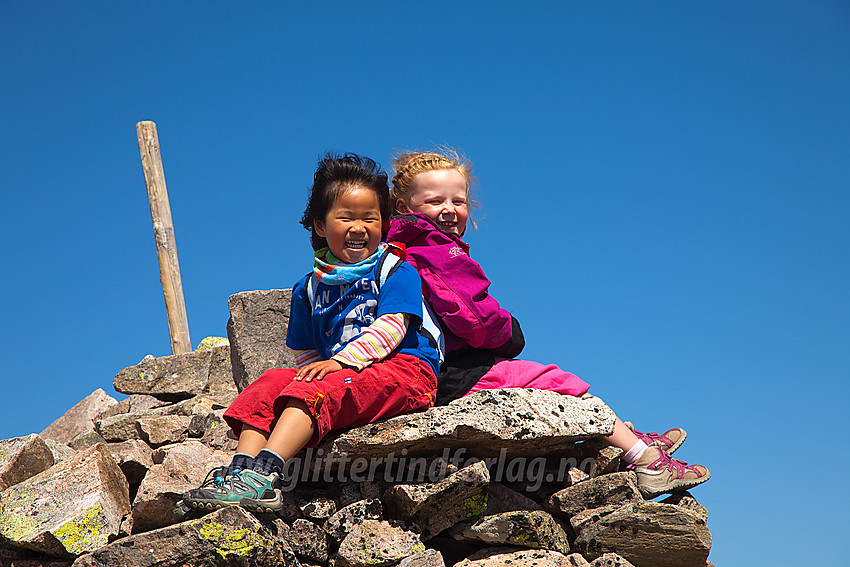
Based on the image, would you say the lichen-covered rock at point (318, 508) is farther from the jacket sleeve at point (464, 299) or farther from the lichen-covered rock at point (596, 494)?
the lichen-covered rock at point (596, 494)

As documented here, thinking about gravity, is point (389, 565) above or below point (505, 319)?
below

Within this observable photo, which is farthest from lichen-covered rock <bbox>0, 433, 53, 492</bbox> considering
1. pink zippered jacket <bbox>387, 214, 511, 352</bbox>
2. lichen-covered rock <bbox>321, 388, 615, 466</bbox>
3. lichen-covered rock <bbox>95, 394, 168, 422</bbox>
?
pink zippered jacket <bbox>387, 214, 511, 352</bbox>

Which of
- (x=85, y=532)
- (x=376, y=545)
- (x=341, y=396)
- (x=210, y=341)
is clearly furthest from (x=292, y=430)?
(x=210, y=341)

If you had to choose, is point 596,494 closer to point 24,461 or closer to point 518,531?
point 518,531

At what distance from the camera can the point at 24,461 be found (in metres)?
6.02

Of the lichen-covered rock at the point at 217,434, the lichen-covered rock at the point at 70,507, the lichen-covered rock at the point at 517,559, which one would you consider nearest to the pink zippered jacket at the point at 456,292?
the lichen-covered rock at the point at 517,559

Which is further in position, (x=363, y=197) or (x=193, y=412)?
(x=193, y=412)

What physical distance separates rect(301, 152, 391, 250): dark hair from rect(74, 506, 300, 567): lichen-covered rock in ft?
6.49

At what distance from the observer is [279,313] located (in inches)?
316

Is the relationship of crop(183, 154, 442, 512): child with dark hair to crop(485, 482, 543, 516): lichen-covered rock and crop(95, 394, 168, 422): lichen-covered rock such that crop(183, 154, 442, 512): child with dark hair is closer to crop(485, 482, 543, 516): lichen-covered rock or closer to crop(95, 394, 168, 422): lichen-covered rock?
crop(485, 482, 543, 516): lichen-covered rock

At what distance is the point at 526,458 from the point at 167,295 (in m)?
8.41

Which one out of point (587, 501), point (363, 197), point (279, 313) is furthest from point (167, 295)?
point (587, 501)

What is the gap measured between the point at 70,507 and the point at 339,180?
273 cm

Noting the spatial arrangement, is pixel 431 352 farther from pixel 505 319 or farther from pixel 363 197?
pixel 363 197
